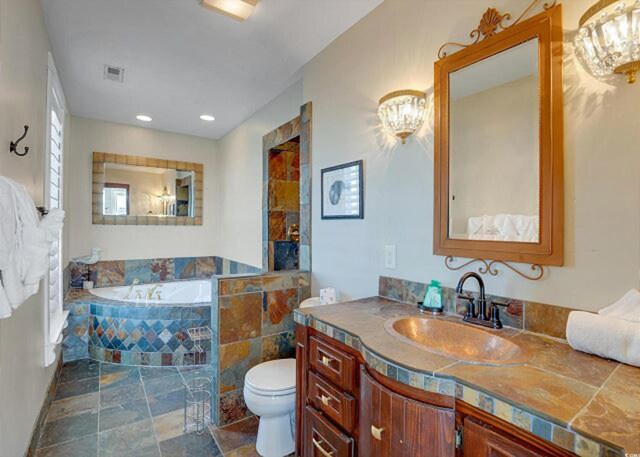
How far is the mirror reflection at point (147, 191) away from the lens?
4.00 metres

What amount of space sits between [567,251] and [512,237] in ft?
0.61

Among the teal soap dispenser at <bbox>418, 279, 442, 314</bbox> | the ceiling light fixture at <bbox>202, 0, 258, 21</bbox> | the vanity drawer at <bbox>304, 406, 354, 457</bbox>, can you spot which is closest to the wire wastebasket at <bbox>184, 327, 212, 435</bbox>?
the vanity drawer at <bbox>304, 406, 354, 457</bbox>

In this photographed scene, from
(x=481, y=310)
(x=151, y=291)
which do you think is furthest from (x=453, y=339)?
(x=151, y=291)

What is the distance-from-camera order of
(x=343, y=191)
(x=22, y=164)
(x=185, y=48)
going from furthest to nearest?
(x=185, y=48)
(x=343, y=191)
(x=22, y=164)

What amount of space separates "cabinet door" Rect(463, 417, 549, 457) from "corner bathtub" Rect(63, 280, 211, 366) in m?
2.75

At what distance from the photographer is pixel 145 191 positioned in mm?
4223

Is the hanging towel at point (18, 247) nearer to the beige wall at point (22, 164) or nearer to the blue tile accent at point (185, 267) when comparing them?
the beige wall at point (22, 164)

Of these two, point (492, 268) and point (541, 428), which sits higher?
point (492, 268)

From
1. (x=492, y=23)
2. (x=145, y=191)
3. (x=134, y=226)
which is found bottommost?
(x=134, y=226)

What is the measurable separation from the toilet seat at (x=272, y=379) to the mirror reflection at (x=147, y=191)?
10.2 ft

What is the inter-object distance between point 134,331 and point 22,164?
2.03 m

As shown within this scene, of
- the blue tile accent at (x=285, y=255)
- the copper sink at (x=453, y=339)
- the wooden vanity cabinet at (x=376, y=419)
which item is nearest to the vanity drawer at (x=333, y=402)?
the wooden vanity cabinet at (x=376, y=419)

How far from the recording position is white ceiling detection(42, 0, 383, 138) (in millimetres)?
1896

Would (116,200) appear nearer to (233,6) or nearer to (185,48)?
(185,48)
